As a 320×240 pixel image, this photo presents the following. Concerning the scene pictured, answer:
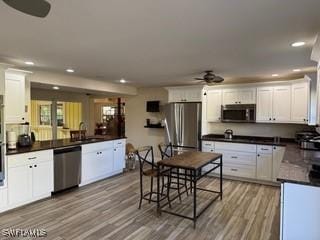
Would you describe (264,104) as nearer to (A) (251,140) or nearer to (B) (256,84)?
(B) (256,84)

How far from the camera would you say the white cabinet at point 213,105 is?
5.79 meters

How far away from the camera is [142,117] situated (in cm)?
736

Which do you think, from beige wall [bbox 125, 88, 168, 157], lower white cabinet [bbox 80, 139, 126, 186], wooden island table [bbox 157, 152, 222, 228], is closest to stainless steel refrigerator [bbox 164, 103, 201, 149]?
beige wall [bbox 125, 88, 168, 157]

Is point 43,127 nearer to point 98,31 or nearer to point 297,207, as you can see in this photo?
point 98,31

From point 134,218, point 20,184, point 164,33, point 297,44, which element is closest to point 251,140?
point 297,44

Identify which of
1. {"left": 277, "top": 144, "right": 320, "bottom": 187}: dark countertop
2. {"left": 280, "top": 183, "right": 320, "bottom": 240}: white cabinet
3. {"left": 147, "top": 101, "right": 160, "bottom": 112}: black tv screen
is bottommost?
{"left": 280, "top": 183, "right": 320, "bottom": 240}: white cabinet

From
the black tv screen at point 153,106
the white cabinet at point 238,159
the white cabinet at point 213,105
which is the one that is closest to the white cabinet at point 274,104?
the white cabinet at point 238,159

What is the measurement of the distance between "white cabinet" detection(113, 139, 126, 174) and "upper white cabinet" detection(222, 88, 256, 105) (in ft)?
9.29

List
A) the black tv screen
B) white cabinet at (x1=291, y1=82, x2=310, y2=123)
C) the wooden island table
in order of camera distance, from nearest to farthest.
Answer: the wooden island table < white cabinet at (x1=291, y1=82, x2=310, y2=123) < the black tv screen

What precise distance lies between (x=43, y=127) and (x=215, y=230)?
21.8 feet

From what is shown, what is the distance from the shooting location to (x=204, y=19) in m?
2.00

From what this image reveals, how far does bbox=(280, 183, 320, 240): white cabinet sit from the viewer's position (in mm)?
2101

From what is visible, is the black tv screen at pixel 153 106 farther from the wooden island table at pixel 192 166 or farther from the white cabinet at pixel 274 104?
the wooden island table at pixel 192 166

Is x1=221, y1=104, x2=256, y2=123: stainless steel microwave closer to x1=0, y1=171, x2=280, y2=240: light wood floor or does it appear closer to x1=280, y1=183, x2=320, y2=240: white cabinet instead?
x1=0, y1=171, x2=280, y2=240: light wood floor
